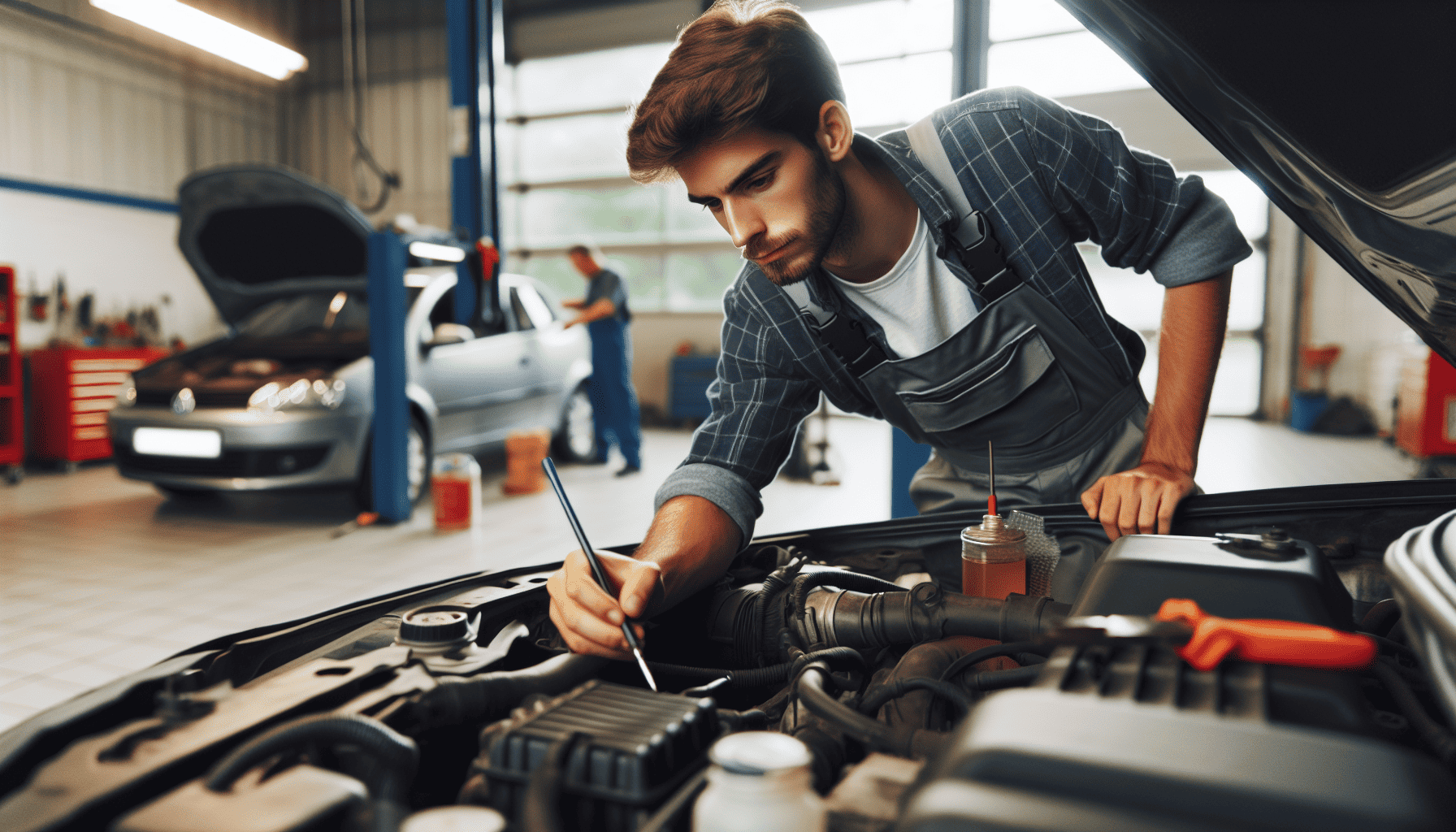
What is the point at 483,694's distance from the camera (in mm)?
676

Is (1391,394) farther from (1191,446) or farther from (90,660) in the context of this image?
(90,660)

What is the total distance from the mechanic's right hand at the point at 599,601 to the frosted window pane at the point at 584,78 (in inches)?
330

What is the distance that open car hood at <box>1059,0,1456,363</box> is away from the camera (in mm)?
658

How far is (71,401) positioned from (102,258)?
7.44 feet

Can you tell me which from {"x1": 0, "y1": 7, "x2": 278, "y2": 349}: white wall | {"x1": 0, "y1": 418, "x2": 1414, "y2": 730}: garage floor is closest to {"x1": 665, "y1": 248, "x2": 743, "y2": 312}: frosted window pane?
{"x1": 0, "y1": 418, "x2": 1414, "y2": 730}: garage floor

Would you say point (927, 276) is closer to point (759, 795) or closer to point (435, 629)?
point (435, 629)

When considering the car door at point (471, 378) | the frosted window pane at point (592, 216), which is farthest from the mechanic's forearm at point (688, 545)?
the frosted window pane at point (592, 216)

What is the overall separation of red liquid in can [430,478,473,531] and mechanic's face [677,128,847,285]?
301 cm

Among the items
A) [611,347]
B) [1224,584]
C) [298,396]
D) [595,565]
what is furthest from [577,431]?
[1224,584]

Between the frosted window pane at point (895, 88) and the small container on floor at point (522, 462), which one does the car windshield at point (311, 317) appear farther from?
the frosted window pane at point (895, 88)

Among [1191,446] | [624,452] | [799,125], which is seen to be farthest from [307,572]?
[1191,446]

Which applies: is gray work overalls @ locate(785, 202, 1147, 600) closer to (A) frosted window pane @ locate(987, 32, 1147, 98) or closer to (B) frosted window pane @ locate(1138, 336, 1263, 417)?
(A) frosted window pane @ locate(987, 32, 1147, 98)

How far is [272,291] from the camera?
4504 millimetres

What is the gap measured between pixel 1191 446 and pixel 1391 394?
6887mm
